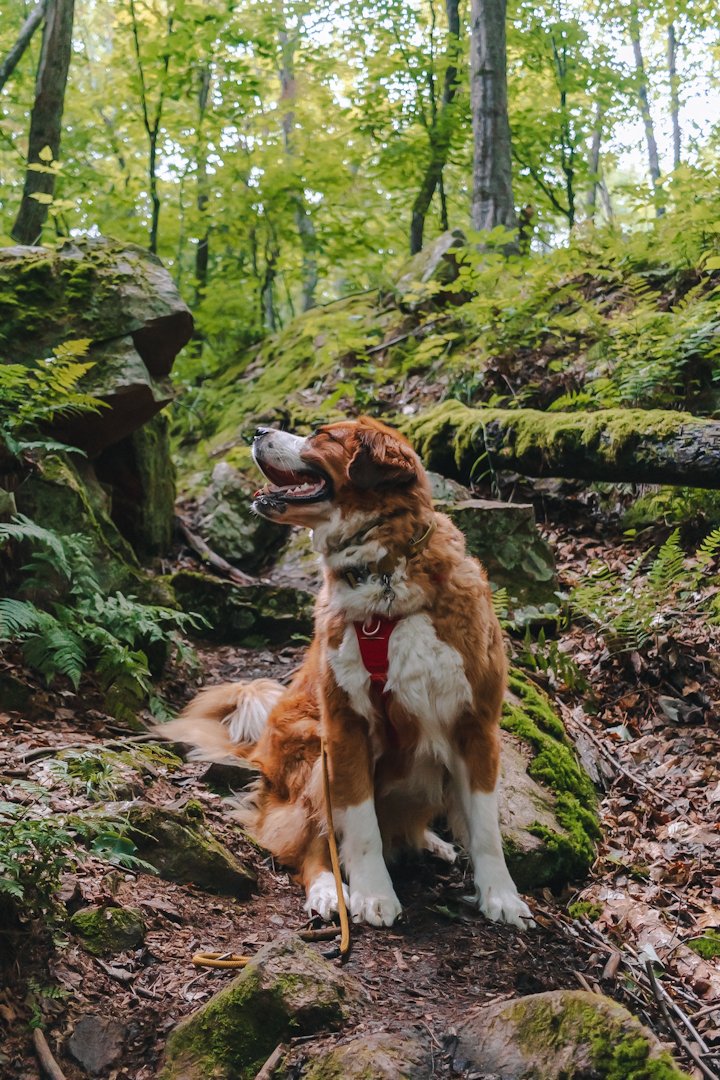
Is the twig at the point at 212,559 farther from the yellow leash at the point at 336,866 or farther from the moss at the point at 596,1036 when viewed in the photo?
the moss at the point at 596,1036

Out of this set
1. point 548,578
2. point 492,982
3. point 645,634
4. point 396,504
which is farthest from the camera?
point 548,578

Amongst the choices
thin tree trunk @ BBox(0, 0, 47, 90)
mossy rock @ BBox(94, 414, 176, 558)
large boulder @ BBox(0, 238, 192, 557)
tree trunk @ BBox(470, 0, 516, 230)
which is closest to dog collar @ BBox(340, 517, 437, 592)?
large boulder @ BBox(0, 238, 192, 557)

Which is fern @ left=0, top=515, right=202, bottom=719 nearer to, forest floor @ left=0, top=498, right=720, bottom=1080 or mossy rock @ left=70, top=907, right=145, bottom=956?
forest floor @ left=0, top=498, right=720, bottom=1080

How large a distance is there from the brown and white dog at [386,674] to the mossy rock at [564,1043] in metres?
1.08

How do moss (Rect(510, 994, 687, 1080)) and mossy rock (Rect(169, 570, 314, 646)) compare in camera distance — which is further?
mossy rock (Rect(169, 570, 314, 646))

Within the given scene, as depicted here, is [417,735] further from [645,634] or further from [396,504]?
[645,634]

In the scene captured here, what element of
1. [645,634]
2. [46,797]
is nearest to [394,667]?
[46,797]

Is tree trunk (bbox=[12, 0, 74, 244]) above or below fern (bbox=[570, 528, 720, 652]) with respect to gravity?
above

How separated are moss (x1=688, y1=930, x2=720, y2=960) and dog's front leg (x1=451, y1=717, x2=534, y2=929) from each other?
0.67 metres

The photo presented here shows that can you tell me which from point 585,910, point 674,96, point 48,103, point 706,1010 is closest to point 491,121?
point 48,103

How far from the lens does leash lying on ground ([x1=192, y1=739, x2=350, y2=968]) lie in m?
2.52

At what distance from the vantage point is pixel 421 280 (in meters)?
10.3

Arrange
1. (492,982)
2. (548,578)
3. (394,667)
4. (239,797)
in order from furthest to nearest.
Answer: (548,578), (239,797), (394,667), (492,982)

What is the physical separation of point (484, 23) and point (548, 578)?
25.6ft
